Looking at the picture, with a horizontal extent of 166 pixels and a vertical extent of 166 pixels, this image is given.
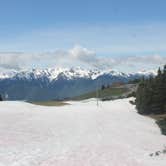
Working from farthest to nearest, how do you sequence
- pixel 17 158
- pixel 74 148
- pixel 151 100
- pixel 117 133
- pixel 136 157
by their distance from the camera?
pixel 151 100 → pixel 117 133 → pixel 74 148 → pixel 136 157 → pixel 17 158

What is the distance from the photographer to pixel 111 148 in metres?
32.7

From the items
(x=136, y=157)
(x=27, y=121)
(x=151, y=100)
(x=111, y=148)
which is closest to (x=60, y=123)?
(x=27, y=121)

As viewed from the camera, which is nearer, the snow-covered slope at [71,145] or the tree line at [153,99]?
the snow-covered slope at [71,145]

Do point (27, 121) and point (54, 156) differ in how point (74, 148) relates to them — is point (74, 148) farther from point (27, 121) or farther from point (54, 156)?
point (27, 121)

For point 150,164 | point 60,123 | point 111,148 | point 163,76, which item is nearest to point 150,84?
point 163,76

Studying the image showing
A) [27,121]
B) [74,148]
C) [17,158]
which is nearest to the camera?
[17,158]

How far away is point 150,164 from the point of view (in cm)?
2689

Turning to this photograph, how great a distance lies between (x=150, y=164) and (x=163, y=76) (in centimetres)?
5816

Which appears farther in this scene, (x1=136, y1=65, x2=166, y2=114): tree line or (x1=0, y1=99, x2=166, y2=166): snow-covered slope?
(x1=136, y1=65, x2=166, y2=114): tree line

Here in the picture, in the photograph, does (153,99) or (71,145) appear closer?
(71,145)

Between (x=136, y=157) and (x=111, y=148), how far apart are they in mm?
3730

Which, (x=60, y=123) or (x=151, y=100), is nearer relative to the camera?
(x=60, y=123)

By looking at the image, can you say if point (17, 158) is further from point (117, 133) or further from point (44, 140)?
point (117, 133)

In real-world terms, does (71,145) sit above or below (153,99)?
above
